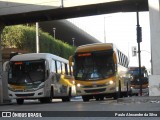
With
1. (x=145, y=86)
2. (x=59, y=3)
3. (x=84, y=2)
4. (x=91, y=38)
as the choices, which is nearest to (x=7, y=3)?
(x=59, y=3)

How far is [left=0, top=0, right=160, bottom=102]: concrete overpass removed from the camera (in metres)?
20.2

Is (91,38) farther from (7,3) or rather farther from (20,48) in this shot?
(7,3)

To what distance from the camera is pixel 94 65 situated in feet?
82.1

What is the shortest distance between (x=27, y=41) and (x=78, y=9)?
21058 millimetres

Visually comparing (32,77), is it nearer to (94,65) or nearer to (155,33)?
(94,65)

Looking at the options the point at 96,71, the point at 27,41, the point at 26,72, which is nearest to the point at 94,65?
the point at 96,71

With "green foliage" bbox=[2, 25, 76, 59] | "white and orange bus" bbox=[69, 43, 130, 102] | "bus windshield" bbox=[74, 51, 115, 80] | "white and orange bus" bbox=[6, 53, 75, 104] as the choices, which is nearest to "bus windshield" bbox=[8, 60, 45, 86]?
"white and orange bus" bbox=[6, 53, 75, 104]

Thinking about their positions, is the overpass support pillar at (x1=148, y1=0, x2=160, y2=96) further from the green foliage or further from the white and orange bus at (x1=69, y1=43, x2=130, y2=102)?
the green foliage

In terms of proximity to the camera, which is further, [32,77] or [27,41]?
[27,41]

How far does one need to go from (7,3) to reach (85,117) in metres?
19.7

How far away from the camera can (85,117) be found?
3805mm

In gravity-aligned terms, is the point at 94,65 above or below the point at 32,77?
above

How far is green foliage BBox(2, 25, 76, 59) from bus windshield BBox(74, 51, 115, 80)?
13.7 m

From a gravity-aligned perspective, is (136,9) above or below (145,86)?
above
